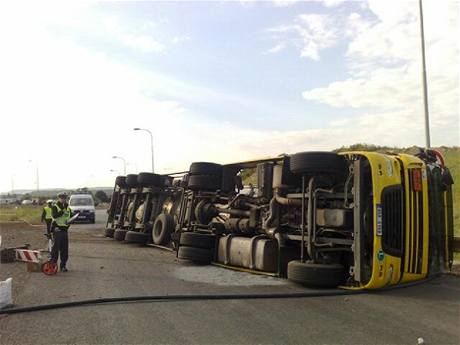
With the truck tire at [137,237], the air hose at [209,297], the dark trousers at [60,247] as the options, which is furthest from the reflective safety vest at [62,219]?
the truck tire at [137,237]

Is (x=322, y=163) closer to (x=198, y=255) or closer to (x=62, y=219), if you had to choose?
(x=198, y=255)

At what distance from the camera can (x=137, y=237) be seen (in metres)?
16.4

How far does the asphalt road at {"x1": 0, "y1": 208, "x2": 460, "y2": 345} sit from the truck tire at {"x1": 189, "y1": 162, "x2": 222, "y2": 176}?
136 inches

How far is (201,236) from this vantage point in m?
11.6

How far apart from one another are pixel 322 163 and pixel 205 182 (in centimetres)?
443

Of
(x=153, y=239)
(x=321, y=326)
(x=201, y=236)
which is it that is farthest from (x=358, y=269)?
(x=153, y=239)

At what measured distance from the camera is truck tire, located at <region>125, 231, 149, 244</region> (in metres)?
16.3

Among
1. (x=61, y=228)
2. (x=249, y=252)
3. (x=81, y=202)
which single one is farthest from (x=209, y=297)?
(x=81, y=202)

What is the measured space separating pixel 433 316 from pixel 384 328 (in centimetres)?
99

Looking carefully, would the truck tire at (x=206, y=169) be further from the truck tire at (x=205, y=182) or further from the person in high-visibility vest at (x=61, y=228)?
the person in high-visibility vest at (x=61, y=228)

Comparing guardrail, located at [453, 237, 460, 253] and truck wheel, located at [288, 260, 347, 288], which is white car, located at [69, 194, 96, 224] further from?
guardrail, located at [453, 237, 460, 253]

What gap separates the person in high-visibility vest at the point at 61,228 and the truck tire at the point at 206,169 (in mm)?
3189

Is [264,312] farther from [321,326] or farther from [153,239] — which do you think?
[153,239]

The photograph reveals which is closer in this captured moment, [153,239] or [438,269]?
[438,269]
